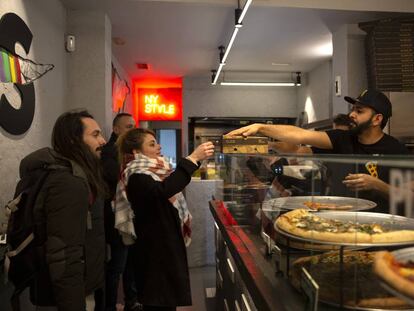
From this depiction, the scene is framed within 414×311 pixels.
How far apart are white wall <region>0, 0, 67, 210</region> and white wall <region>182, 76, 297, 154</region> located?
414 cm

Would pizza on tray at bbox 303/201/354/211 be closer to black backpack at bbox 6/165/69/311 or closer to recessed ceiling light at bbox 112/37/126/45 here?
black backpack at bbox 6/165/69/311

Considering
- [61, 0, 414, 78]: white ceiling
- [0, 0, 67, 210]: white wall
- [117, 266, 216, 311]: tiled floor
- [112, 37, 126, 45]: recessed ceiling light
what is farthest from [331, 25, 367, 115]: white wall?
[0, 0, 67, 210]: white wall

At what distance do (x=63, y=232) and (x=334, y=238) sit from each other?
1.19 m

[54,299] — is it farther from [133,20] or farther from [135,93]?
[135,93]

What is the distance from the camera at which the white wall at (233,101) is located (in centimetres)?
791

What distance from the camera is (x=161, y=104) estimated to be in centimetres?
853

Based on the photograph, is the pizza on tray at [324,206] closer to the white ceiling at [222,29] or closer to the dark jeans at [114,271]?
the dark jeans at [114,271]

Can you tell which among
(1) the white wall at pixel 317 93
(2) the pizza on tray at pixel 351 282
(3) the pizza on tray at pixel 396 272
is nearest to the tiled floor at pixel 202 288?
(2) the pizza on tray at pixel 351 282

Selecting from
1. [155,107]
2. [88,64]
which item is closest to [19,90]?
[88,64]

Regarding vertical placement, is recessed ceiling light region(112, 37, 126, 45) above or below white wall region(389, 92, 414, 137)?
above

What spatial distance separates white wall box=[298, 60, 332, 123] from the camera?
668 cm

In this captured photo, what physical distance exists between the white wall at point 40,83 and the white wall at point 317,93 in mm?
4704

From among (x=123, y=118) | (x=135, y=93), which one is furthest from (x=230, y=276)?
(x=135, y=93)

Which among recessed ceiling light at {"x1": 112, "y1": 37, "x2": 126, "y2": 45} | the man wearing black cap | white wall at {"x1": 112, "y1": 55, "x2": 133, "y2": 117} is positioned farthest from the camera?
white wall at {"x1": 112, "y1": 55, "x2": 133, "y2": 117}
